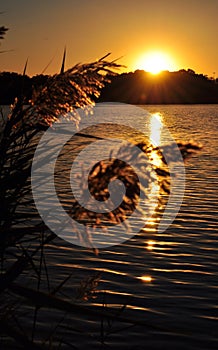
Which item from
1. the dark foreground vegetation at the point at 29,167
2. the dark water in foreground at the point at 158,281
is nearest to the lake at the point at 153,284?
the dark water in foreground at the point at 158,281

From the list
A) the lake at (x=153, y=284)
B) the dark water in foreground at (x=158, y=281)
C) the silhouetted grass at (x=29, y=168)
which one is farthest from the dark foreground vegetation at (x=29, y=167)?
the dark water in foreground at (x=158, y=281)

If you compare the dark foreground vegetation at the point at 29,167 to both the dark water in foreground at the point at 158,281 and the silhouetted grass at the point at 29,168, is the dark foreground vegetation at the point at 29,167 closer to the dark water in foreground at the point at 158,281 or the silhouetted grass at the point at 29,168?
the silhouetted grass at the point at 29,168

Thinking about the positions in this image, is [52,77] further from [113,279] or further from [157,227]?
[157,227]

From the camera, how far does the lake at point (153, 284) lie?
8.63m

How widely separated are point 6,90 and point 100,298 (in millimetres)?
6912

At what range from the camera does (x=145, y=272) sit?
11953 millimetres

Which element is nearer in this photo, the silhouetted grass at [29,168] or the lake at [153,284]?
the silhouetted grass at [29,168]

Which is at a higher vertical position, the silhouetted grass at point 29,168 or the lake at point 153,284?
the silhouetted grass at point 29,168

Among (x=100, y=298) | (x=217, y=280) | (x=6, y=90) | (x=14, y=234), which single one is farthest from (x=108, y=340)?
(x=14, y=234)

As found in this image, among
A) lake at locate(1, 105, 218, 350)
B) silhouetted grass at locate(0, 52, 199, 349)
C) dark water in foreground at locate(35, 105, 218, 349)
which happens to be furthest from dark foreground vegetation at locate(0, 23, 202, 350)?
dark water in foreground at locate(35, 105, 218, 349)

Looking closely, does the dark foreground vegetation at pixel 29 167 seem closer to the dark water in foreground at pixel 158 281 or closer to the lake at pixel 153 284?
the lake at pixel 153 284

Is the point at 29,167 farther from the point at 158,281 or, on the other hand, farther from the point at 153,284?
the point at 158,281

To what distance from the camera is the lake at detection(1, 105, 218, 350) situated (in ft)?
28.3

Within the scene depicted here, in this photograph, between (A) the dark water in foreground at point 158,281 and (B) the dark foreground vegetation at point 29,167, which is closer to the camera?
(B) the dark foreground vegetation at point 29,167
